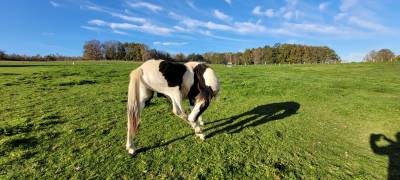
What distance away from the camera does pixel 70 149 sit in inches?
201

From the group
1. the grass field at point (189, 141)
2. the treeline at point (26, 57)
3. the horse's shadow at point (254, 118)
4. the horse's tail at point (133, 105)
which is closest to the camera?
the grass field at point (189, 141)

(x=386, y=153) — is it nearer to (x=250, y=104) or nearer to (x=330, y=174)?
(x=330, y=174)

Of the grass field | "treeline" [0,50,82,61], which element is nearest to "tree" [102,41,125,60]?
"treeline" [0,50,82,61]

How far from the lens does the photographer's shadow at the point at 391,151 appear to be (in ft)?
16.5

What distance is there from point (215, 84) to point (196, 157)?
1.91 m

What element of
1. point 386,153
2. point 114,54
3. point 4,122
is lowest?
point 386,153

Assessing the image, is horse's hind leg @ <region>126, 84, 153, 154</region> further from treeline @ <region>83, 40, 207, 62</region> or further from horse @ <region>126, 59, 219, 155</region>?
treeline @ <region>83, 40, 207, 62</region>

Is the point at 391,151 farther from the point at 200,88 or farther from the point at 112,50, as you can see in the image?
the point at 112,50

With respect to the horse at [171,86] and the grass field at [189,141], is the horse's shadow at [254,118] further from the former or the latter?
the horse at [171,86]

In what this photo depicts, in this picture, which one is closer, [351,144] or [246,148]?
[246,148]

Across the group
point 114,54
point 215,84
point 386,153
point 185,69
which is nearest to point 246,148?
point 215,84

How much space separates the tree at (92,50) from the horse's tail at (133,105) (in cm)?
8499

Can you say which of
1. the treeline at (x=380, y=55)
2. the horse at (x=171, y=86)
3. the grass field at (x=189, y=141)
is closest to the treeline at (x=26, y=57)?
the grass field at (x=189, y=141)

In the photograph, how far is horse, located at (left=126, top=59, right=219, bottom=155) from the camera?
5020mm
